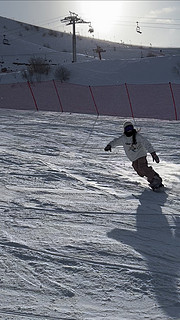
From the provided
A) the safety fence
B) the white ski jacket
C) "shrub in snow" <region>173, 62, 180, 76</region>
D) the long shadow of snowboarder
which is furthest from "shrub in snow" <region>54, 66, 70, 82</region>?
the long shadow of snowboarder

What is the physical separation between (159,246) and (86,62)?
31.7 metres

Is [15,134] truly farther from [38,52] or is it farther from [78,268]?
[38,52]

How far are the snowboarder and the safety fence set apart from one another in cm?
1352

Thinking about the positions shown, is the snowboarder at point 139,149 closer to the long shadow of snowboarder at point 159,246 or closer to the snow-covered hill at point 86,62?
the long shadow of snowboarder at point 159,246

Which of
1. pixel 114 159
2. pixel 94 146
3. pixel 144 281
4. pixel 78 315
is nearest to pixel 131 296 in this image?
pixel 144 281

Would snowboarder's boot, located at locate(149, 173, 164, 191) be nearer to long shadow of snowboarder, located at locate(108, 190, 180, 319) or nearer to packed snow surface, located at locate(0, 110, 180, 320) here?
packed snow surface, located at locate(0, 110, 180, 320)

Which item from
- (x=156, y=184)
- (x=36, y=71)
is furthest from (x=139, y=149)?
(x=36, y=71)

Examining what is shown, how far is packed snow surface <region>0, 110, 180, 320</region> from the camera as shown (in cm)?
337

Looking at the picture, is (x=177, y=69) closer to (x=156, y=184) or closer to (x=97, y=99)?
(x=97, y=99)

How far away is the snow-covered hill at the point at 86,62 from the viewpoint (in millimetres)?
30953

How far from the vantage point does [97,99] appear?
24672 millimetres

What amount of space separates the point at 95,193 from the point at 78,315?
3317 millimetres

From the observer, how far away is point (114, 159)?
9.35m

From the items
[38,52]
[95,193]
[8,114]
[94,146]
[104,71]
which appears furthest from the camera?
[38,52]
